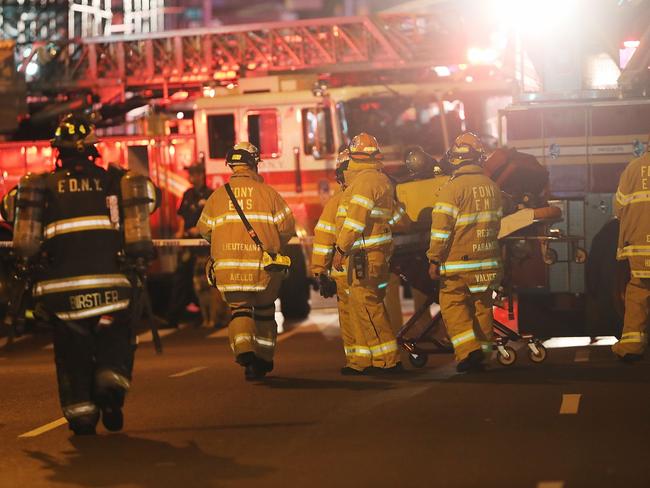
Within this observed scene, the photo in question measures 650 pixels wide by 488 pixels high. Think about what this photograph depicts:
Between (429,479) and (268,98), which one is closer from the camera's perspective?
(429,479)

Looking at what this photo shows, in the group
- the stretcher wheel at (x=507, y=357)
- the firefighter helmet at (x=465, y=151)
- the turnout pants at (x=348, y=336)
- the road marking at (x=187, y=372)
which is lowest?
the road marking at (x=187, y=372)

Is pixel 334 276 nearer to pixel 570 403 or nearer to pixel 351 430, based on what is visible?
pixel 570 403

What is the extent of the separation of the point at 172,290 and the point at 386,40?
4541mm

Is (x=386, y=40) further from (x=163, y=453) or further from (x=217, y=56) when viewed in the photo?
(x=163, y=453)

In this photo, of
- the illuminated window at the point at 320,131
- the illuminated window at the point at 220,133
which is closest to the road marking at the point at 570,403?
the illuminated window at the point at 320,131

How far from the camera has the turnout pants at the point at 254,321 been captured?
10.6 meters

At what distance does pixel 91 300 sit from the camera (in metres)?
8.17

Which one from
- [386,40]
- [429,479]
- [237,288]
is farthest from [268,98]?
[429,479]

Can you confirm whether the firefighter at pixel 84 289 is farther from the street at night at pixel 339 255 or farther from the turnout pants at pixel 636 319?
the turnout pants at pixel 636 319

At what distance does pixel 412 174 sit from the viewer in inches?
475

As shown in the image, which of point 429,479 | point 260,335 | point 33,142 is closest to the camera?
point 429,479

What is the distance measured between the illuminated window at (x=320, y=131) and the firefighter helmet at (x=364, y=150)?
5843mm

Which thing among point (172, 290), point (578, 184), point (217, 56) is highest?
point (217, 56)

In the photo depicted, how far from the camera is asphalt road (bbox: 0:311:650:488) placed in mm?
7109
